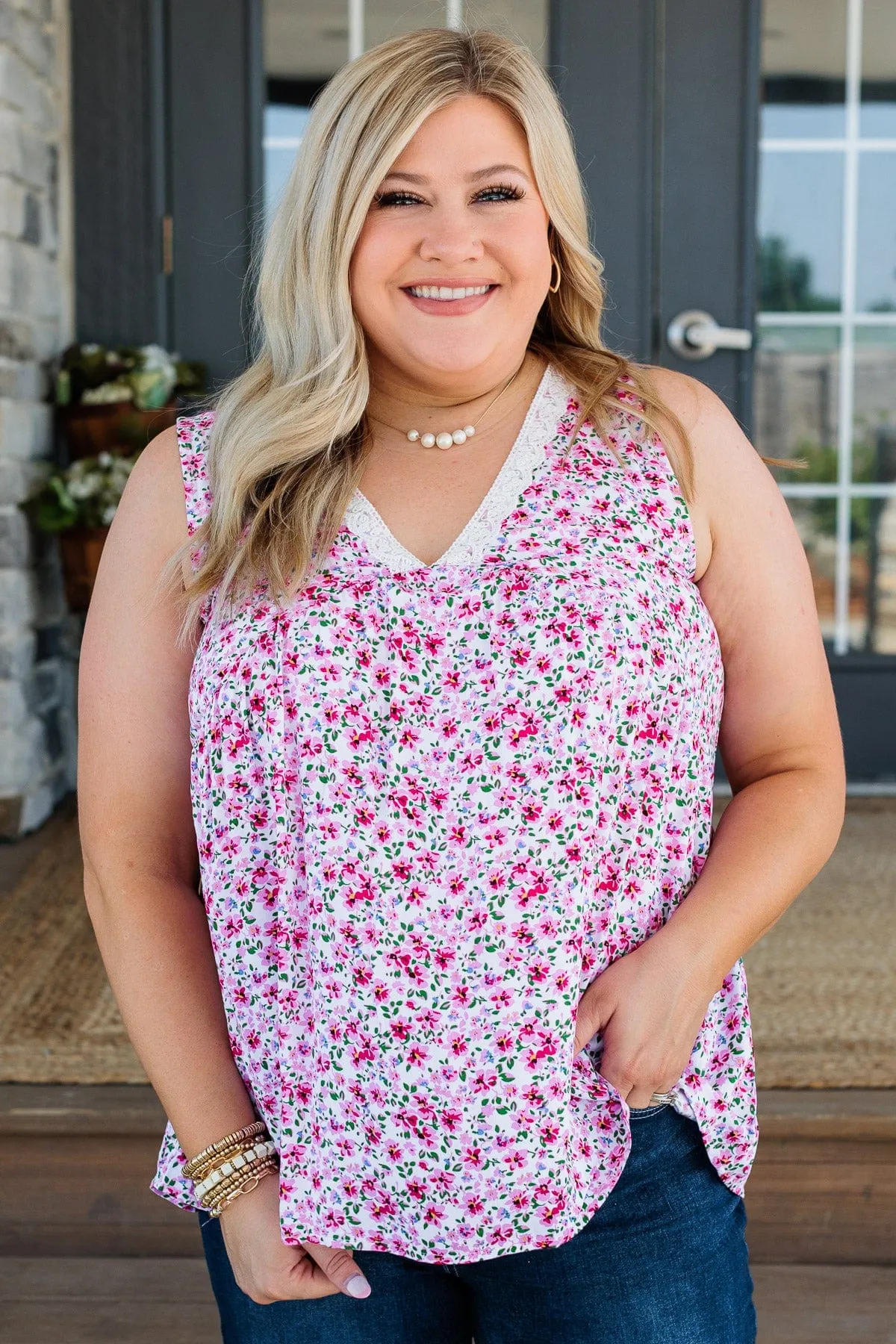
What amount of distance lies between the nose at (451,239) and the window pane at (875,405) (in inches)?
80.3

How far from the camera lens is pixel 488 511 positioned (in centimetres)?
124

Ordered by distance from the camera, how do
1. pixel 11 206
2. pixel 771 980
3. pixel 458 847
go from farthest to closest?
pixel 11 206 < pixel 771 980 < pixel 458 847

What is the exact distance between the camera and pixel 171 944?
4.11 ft

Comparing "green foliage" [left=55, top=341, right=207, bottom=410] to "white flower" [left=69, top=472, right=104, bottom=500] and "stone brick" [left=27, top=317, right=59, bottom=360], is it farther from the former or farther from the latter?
"white flower" [left=69, top=472, right=104, bottom=500]

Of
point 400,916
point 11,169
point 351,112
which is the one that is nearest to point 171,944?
point 400,916

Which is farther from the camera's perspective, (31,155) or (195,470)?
(31,155)

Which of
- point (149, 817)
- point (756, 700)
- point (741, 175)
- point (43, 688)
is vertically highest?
point (741, 175)

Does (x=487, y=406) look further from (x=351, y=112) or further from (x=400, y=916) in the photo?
(x=400, y=916)

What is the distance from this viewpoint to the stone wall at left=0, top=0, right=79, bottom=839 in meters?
2.71

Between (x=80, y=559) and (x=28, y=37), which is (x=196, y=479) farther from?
(x=28, y=37)

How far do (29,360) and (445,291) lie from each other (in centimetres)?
186

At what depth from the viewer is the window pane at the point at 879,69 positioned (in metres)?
2.92

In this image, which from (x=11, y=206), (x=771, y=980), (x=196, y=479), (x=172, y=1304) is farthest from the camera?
(x=11, y=206)

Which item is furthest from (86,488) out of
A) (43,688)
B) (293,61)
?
(293,61)
